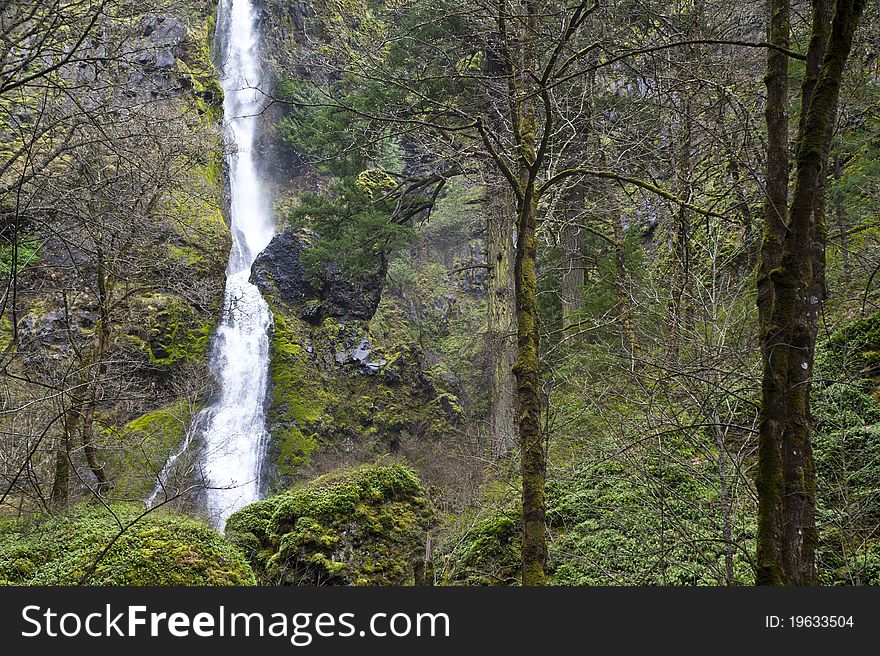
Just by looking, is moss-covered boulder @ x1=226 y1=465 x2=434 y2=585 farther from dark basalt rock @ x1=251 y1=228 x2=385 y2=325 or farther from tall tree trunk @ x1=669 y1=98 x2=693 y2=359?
dark basalt rock @ x1=251 y1=228 x2=385 y2=325

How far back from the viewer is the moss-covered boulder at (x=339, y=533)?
5348 mm

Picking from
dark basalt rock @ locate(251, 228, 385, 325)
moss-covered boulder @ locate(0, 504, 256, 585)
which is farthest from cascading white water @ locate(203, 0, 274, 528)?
moss-covered boulder @ locate(0, 504, 256, 585)

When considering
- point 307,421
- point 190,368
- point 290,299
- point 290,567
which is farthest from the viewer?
point 290,299

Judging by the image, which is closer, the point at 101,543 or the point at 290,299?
the point at 101,543

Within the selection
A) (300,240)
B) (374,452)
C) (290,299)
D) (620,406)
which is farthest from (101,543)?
(300,240)

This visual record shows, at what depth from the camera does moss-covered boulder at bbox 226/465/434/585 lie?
5348 millimetres

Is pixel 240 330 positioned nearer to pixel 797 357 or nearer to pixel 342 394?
pixel 342 394

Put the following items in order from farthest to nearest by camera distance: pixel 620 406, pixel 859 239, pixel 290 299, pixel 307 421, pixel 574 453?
1. pixel 290 299
2. pixel 307 421
3. pixel 859 239
4. pixel 574 453
5. pixel 620 406

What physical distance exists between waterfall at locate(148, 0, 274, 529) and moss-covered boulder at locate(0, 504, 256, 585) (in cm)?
606

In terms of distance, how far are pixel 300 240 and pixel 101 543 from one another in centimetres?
1862

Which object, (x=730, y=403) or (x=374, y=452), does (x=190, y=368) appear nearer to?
(x=374, y=452)

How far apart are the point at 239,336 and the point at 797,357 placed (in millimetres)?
18818

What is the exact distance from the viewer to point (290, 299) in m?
21.2

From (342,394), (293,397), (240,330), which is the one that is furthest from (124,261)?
(342,394)
